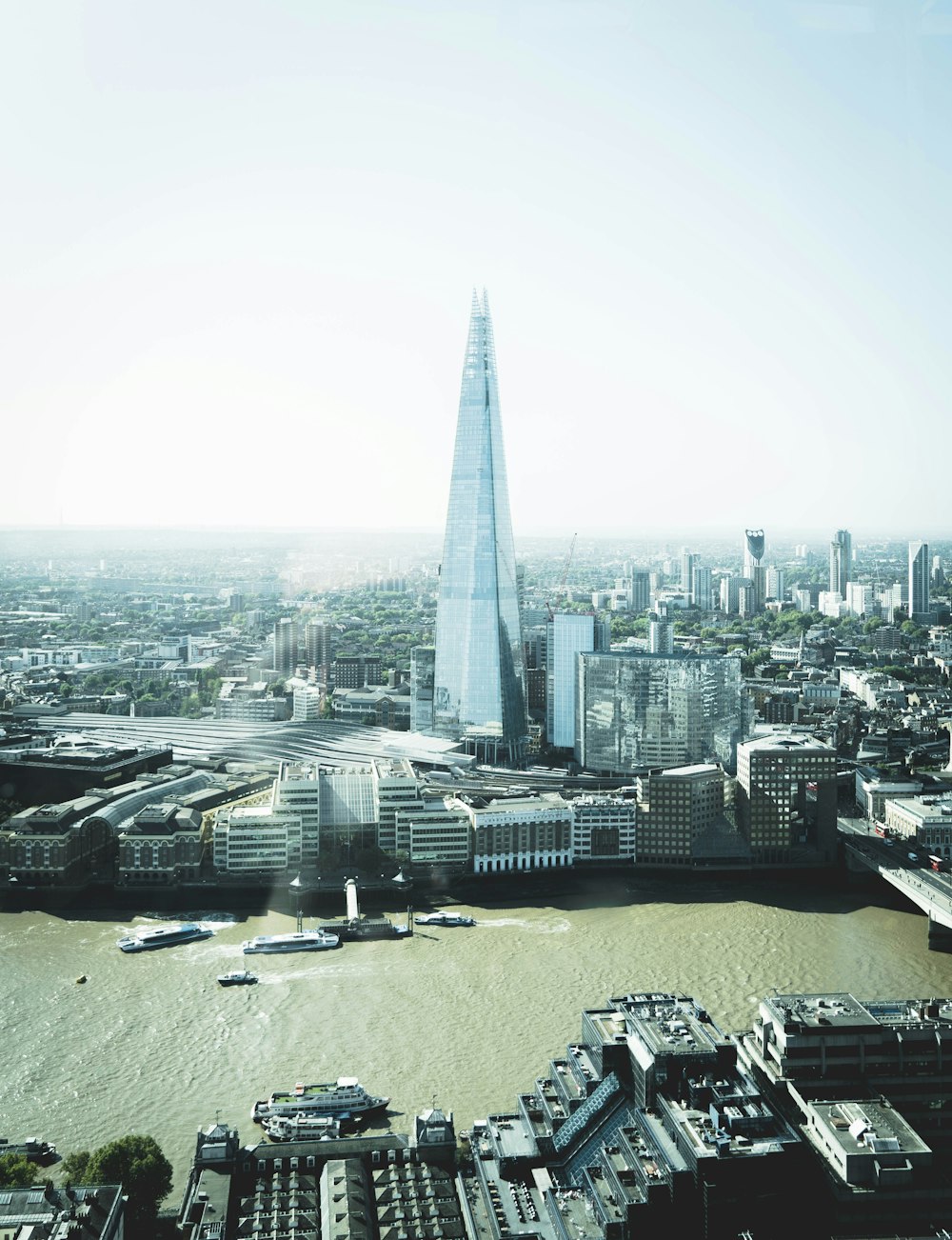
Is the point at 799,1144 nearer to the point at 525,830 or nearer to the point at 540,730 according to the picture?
the point at 525,830

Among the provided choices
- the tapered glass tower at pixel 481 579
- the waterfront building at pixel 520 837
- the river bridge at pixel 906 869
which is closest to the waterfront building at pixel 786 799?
the river bridge at pixel 906 869

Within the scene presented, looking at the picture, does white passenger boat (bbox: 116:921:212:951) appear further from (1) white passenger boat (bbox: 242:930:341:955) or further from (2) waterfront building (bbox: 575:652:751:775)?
(2) waterfront building (bbox: 575:652:751:775)

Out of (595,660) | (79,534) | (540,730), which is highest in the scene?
(79,534)

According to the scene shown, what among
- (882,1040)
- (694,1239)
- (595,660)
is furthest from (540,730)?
(694,1239)

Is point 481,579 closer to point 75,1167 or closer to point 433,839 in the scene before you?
point 433,839

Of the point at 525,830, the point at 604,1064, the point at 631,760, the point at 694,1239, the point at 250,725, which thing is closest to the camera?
the point at 694,1239

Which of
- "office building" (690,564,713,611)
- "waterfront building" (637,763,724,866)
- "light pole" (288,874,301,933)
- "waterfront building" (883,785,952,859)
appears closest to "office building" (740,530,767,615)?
"office building" (690,564,713,611)

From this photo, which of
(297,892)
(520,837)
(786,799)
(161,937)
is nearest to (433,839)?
(520,837)

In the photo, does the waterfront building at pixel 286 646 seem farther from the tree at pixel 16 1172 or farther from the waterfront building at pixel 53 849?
the tree at pixel 16 1172
